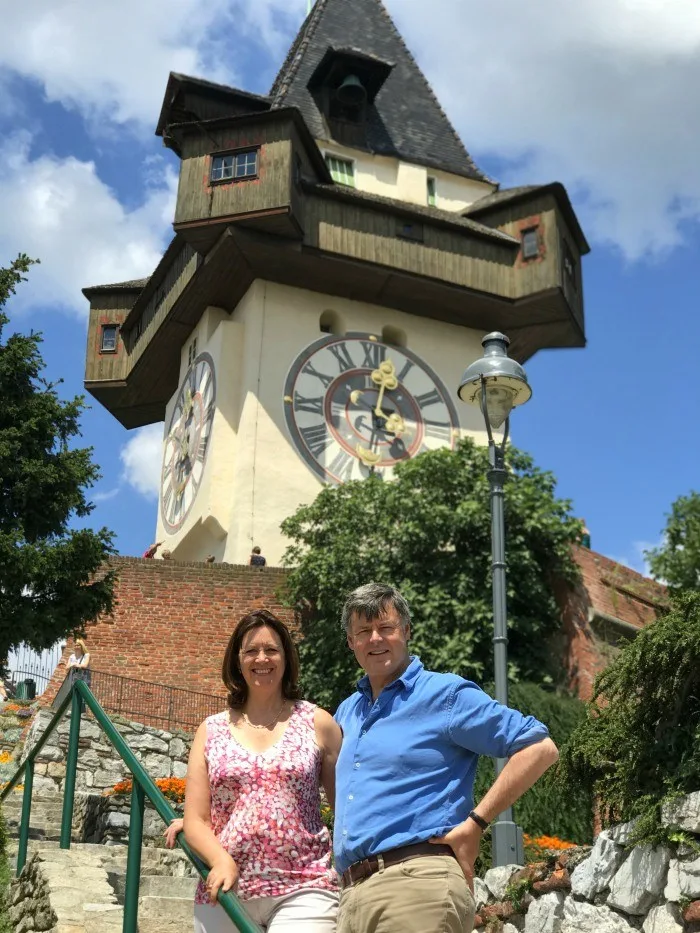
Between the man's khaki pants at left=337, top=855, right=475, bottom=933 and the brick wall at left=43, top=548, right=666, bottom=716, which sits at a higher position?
the brick wall at left=43, top=548, right=666, bottom=716

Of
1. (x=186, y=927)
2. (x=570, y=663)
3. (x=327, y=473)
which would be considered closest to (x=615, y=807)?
(x=186, y=927)

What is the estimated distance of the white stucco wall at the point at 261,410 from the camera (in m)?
23.8

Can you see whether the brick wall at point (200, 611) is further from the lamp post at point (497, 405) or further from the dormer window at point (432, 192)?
the dormer window at point (432, 192)

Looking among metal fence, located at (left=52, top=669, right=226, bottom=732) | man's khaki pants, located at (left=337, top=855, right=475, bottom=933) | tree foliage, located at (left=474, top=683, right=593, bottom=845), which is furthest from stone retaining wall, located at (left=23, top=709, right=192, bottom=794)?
man's khaki pants, located at (left=337, top=855, right=475, bottom=933)

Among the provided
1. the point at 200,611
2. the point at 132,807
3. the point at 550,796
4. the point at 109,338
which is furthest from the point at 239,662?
the point at 109,338

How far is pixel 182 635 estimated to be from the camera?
20.5 m

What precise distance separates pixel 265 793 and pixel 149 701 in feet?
49.0

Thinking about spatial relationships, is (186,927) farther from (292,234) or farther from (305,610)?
(292,234)

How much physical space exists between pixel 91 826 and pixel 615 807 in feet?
18.3

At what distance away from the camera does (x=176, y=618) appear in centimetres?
2064

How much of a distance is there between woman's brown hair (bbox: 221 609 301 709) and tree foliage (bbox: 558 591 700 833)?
11.2 ft

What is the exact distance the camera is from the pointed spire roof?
29141mm

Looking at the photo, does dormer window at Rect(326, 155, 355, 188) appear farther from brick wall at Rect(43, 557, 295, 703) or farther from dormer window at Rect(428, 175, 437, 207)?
brick wall at Rect(43, 557, 295, 703)

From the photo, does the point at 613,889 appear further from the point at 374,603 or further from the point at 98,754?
the point at 98,754
